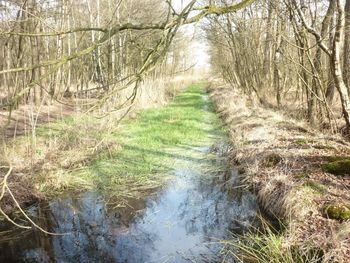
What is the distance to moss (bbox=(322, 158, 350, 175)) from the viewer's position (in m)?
6.06

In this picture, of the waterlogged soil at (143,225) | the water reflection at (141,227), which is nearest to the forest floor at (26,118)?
the waterlogged soil at (143,225)

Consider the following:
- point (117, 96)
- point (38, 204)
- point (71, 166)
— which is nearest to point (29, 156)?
point (71, 166)

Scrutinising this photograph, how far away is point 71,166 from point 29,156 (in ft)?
2.76

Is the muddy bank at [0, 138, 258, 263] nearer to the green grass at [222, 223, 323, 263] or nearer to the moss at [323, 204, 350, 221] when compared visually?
the green grass at [222, 223, 323, 263]

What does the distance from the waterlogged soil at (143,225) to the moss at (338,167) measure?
4.38 ft

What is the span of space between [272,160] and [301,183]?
1.60 metres

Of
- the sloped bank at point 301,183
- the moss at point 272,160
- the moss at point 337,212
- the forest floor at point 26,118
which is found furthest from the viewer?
the forest floor at point 26,118

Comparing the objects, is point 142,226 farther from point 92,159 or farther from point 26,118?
point 26,118

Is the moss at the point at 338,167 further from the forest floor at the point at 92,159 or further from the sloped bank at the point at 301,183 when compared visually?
the forest floor at the point at 92,159

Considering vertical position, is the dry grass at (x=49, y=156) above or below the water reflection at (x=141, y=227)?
above

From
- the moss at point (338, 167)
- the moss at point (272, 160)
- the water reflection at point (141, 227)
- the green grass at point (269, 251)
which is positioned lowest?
the water reflection at point (141, 227)

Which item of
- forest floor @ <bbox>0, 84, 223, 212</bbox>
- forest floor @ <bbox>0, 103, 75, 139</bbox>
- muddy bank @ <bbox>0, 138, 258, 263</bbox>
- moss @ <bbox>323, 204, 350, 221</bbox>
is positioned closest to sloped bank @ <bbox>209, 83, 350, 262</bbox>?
moss @ <bbox>323, 204, 350, 221</bbox>

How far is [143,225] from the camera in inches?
220

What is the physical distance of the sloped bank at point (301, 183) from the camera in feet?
14.0
